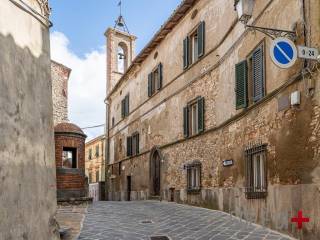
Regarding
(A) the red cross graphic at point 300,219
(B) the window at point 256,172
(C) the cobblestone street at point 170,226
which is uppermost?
(B) the window at point 256,172

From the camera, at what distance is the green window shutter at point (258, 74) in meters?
10.2

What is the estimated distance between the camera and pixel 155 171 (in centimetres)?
1986

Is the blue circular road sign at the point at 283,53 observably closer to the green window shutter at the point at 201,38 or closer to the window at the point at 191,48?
the green window shutter at the point at 201,38

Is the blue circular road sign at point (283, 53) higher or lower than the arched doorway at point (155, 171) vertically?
higher

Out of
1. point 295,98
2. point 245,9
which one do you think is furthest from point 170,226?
point 245,9

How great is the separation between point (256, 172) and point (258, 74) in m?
2.49

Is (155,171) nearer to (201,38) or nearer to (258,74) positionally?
(201,38)

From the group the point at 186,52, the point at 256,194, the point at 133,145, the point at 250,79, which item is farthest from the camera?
the point at 133,145

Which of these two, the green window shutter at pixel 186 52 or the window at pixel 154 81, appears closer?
the green window shutter at pixel 186 52

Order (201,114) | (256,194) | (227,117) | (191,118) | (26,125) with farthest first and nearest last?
Result: 1. (191,118)
2. (201,114)
3. (227,117)
4. (256,194)
5. (26,125)

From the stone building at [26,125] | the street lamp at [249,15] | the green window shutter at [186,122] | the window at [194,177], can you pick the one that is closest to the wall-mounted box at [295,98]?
the street lamp at [249,15]

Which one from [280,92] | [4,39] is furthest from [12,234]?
[280,92]

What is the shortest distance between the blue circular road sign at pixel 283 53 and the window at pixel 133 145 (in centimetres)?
1613

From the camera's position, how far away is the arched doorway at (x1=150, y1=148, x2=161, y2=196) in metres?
19.3
